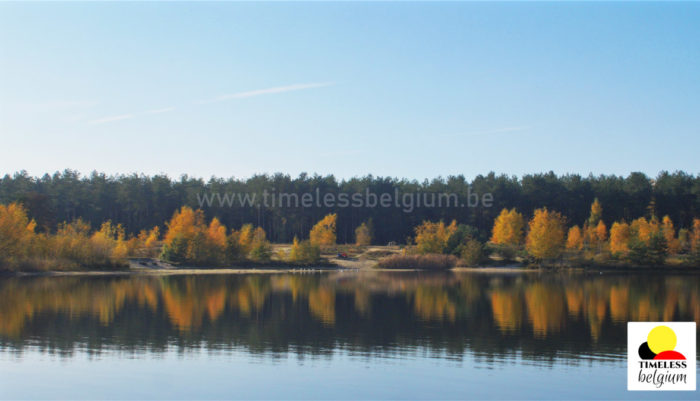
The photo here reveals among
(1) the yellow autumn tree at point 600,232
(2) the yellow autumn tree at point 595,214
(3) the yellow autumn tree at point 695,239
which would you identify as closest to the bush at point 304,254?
(1) the yellow autumn tree at point 600,232

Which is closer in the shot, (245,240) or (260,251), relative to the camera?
(260,251)

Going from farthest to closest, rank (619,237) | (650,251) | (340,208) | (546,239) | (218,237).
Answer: (340,208) → (619,237) → (546,239) → (650,251) → (218,237)

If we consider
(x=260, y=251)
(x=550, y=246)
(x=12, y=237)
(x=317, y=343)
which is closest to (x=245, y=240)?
(x=260, y=251)

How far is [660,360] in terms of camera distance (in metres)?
19.3

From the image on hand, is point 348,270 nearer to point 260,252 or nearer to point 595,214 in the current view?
point 260,252

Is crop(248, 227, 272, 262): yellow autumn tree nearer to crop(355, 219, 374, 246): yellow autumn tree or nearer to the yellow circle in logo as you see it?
crop(355, 219, 374, 246): yellow autumn tree

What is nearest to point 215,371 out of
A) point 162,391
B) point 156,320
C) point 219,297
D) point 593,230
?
point 162,391

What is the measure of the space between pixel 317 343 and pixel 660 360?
1223 centimetres

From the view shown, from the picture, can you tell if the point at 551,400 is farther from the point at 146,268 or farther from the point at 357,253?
the point at 357,253

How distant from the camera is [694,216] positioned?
347 ft

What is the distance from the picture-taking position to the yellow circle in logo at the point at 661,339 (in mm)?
20078

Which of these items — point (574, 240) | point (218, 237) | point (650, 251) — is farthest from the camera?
point (574, 240)

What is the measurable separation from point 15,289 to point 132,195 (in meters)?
61.5

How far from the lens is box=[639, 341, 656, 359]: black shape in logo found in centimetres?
1952
